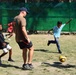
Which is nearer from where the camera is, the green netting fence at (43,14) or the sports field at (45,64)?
the sports field at (45,64)

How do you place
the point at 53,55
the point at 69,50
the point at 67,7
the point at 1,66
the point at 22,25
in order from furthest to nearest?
the point at 67,7, the point at 69,50, the point at 53,55, the point at 1,66, the point at 22,25

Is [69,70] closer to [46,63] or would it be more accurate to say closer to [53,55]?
[46,63]

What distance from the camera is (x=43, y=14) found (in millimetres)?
20578

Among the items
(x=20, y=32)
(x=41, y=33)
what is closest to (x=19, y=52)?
(x=20, y=32)

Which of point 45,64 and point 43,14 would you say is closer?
point 45,64

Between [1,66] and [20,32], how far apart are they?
1472 millimetres

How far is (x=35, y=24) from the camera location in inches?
815

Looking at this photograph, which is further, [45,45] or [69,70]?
[45,45]

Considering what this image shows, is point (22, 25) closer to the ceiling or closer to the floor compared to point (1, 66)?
closer to the ceiling

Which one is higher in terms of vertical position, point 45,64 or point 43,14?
point 43,14

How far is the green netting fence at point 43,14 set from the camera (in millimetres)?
20562

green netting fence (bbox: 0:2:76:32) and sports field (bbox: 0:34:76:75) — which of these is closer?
sports field (bbox: 0:34:76:75)

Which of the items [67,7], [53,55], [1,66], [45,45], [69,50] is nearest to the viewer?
[1,66]

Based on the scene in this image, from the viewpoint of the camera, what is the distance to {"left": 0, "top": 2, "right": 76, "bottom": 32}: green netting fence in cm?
2056
